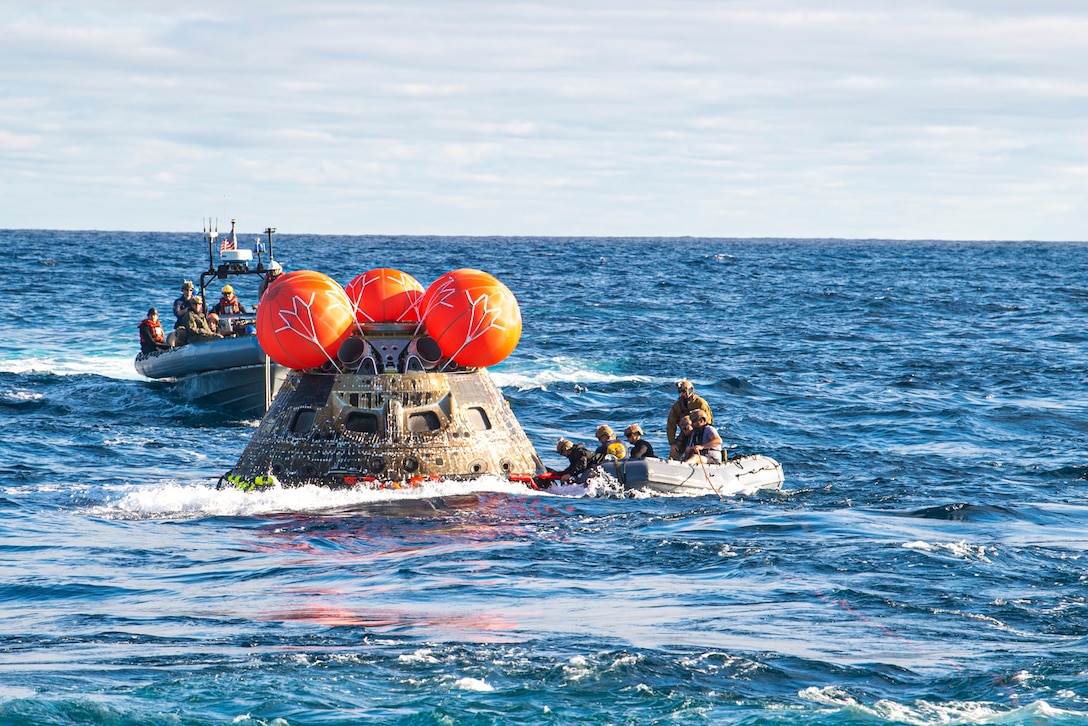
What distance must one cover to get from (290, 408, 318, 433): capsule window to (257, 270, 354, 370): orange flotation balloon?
53 centimetres

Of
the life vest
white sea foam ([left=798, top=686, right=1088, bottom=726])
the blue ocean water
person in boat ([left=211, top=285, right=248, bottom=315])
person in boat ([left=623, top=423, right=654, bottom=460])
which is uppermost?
person in boat ([left=211, top=285, right=248, bottom=315])

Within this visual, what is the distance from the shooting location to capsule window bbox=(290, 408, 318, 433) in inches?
632

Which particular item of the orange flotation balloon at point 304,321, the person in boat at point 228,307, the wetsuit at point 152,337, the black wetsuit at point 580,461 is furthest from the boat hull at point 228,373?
the black wetsuit at point 580,461

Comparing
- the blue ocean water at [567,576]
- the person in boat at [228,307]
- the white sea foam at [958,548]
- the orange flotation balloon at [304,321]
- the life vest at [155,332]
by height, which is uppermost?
the orange flotation balloon at [304,321]

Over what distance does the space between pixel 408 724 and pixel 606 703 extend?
139cm

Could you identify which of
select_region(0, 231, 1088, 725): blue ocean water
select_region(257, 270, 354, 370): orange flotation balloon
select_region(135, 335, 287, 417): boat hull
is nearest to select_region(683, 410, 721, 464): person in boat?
select_region(0, 231, 1088, 725): blue ocean water

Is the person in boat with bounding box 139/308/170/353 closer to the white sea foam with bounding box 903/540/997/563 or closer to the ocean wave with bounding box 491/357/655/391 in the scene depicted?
the ocean wave with bounding box 491/357/655/391

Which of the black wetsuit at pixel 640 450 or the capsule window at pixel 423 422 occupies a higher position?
the capsule window at pixel 423 422

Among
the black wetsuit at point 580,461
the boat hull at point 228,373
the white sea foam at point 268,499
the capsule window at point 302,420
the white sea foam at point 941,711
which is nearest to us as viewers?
the white sea foam at point 941,711

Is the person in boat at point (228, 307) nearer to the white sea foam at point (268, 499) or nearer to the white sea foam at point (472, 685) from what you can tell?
the white sea foam at point (268, 499)

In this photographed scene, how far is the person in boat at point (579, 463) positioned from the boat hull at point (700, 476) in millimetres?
176

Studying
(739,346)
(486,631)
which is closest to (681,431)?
(486,631)

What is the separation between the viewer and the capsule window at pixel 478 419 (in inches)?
637

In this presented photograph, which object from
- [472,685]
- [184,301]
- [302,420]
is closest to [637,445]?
[302,420]
